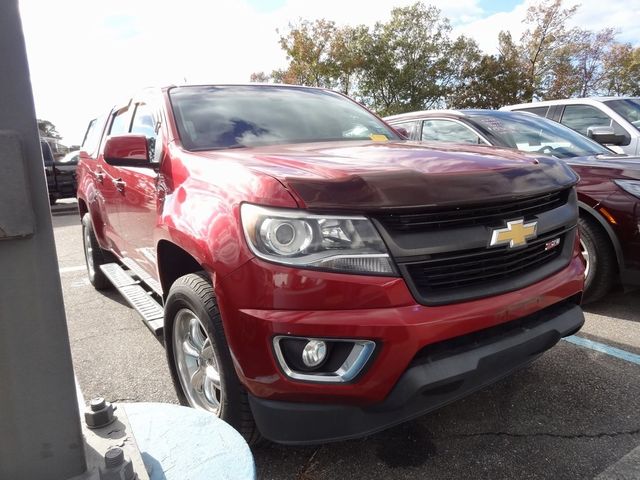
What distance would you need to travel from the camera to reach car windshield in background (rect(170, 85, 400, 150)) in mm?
2635

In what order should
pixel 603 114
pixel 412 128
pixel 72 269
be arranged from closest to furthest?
pixel 412 128, pixel 72 269, pixel 603 114

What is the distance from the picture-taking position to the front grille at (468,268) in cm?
171

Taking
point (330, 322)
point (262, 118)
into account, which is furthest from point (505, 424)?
point (262, 118)

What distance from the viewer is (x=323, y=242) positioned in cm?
162

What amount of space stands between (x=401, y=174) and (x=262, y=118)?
142cm

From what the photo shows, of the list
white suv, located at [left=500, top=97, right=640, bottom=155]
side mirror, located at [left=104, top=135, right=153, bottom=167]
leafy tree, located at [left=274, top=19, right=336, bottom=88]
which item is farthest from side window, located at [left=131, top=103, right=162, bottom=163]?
leafy tree, located at [left=274, top=19, right=336, bottom=88]

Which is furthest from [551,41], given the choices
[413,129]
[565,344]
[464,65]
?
[565,344]

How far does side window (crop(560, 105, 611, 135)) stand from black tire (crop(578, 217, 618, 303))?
11.8 feet

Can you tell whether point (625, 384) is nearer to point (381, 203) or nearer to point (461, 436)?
point (461, 436)

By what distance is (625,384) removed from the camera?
259 cm

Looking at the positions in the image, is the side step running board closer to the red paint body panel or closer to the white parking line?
the red paint body panel

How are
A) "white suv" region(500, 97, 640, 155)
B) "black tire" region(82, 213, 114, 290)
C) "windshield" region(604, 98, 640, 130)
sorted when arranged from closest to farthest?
"black tire" region(82, 213, 114, 290), "white suv" region(500, 97, 640, 155), "windshield" region(604, 98, 640, 130)

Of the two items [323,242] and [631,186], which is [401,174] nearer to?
[323,242]

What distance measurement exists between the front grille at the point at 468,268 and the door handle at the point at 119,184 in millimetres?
2273
